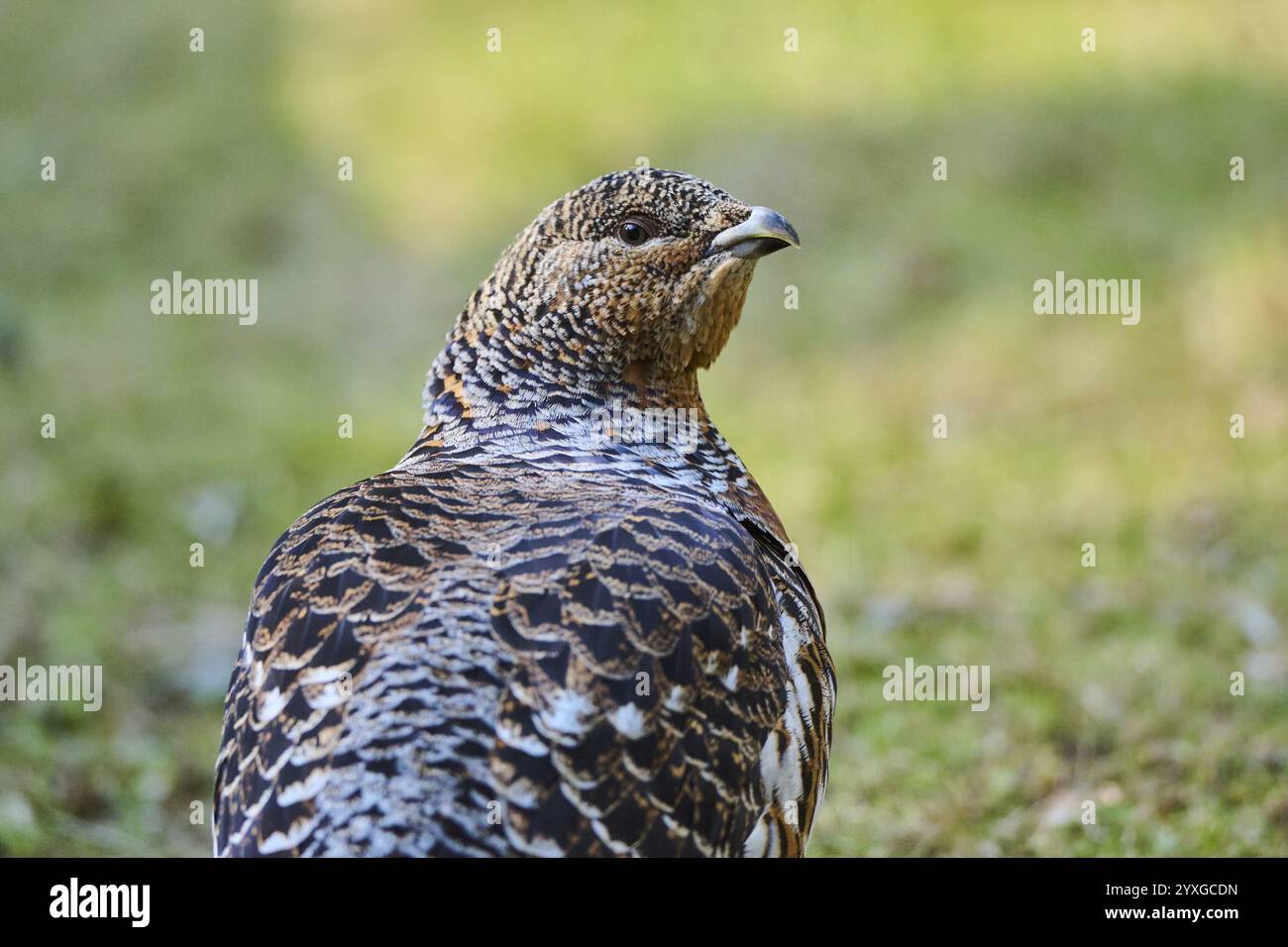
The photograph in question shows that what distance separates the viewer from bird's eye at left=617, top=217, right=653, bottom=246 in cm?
442

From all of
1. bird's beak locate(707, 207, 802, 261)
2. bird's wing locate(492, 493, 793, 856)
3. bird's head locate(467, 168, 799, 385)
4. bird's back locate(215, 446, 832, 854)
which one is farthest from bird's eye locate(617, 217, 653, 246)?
bird's wing locate(492, 493, 793, 856)

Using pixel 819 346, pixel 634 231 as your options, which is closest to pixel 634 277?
pixel 634 231

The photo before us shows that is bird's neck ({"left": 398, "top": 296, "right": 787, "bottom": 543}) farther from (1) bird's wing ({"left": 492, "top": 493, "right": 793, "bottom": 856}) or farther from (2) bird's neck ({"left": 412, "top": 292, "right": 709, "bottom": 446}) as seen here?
(1) bird's wing ({"left": 492, "top": 493, "right": 793, "bottom": 856})

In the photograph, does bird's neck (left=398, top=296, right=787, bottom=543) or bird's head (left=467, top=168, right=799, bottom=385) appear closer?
bird's neck (left=398, top=296, right=787, bottom=543)

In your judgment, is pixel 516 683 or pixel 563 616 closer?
pixel 516 683

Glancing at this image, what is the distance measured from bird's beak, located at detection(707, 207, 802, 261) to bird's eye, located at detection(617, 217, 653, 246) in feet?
0.69

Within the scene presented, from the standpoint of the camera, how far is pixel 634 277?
436 cm

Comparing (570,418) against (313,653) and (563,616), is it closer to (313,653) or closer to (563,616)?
(563,616)

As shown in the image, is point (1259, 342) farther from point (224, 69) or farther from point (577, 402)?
point (224, 69)

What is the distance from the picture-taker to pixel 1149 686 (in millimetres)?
5855

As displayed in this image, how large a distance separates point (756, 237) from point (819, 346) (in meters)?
5.72

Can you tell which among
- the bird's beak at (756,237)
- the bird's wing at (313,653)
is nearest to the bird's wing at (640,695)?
the bird's wing at (313,653)
